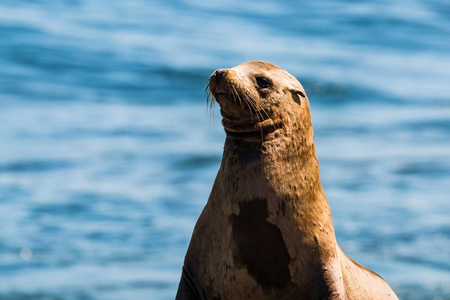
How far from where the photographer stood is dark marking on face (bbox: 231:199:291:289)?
16.8ft

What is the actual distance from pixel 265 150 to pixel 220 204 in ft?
1.31

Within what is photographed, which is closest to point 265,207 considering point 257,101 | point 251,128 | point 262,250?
point 262,250

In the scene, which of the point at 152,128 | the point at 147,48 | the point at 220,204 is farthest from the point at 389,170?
the point at 220,204

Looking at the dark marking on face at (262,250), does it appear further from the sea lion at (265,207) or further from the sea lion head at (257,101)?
the sea lion head at (257,101)

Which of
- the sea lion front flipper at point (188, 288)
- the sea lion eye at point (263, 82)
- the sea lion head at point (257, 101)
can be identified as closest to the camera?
the sea lion head at point (257, 101)

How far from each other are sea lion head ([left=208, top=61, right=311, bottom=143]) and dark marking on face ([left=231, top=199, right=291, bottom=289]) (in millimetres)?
390

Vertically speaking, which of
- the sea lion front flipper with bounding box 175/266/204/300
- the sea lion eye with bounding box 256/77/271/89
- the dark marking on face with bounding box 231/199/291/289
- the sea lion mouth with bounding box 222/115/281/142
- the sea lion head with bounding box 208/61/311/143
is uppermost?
the sea lion eye with bounding box 256/77/271/89

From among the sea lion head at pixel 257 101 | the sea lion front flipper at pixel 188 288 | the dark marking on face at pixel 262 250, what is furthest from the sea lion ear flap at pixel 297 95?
the sea lion front flipper at pixel 188 288

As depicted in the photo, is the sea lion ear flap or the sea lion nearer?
the sea lion

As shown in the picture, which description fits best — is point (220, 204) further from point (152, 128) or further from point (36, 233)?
point (152, 128)

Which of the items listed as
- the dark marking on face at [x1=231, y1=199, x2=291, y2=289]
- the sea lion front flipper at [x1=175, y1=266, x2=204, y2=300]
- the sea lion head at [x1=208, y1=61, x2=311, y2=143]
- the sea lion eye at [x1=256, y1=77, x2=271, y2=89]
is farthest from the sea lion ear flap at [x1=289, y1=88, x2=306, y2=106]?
the sea lion front flipper at [x1=175, y1=266, x2=204, y2=300]

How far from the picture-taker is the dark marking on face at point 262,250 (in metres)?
5.11

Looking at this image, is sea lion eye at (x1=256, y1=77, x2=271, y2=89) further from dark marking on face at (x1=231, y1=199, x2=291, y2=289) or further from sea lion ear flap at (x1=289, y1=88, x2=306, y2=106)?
dark marking on face at (x1=231, y1=199, x2=291, y2=289)

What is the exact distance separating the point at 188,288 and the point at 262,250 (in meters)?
0.53
